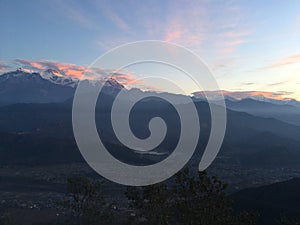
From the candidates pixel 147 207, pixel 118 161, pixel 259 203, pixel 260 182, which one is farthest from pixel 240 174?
pixel 147 207

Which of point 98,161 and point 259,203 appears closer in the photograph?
point 259,203

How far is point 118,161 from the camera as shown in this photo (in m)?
126

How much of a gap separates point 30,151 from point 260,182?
271 feet

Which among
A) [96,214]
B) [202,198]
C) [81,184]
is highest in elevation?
[202,198]

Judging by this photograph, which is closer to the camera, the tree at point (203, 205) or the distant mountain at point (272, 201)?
the tree at point (203, 205)

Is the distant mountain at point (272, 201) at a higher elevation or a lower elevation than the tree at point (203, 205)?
lower

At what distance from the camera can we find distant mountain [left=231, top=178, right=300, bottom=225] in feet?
154

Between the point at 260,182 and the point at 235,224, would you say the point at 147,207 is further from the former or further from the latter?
the point at 260,182

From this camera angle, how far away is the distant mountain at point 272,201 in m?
47.1

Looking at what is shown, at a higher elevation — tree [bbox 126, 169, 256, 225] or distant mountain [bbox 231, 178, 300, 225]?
tree [bbox 126, 169, 256, 225]

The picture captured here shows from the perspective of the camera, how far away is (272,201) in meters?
54.1

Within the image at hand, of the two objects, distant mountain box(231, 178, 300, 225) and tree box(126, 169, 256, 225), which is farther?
distant mountain box(231, 178, 300, 225)

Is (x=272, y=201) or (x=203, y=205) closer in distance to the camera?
(x=203, y=205)

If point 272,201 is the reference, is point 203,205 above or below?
above
